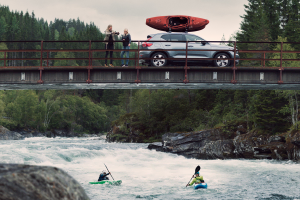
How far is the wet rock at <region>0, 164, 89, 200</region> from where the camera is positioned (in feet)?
14.7

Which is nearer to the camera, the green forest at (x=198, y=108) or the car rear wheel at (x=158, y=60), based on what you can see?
the car rear wheel at (x=158, y=60)

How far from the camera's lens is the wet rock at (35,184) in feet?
14.7

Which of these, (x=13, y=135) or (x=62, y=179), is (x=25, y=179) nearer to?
(x=62, y=179)

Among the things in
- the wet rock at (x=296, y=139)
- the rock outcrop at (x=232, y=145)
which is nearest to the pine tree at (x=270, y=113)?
the rock outcrop at (x=232, y=145)

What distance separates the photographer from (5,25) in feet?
412

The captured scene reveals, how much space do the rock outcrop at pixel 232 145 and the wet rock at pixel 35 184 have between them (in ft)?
92.3

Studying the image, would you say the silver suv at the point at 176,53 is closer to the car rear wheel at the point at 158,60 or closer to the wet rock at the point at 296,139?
the car rear wheel at the point at 158,60

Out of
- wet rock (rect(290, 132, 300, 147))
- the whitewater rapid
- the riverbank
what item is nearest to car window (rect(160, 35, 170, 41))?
the whitewater rapid

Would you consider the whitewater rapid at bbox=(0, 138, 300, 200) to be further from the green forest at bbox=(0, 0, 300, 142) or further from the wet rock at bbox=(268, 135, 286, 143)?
the green forest at bbox=(0, 0, 300, 142)

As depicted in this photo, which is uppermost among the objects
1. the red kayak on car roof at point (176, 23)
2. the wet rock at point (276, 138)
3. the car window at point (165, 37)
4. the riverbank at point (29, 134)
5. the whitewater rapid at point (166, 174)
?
the red kayak on car roof at point (176, 23)

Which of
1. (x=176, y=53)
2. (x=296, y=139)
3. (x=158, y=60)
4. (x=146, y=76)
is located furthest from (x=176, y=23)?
(x=296, y=139)

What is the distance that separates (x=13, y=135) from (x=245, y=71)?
172ft

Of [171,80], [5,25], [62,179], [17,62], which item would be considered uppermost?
[5,25]

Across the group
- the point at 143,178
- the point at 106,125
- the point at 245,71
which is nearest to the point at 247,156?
the point at 143,178
